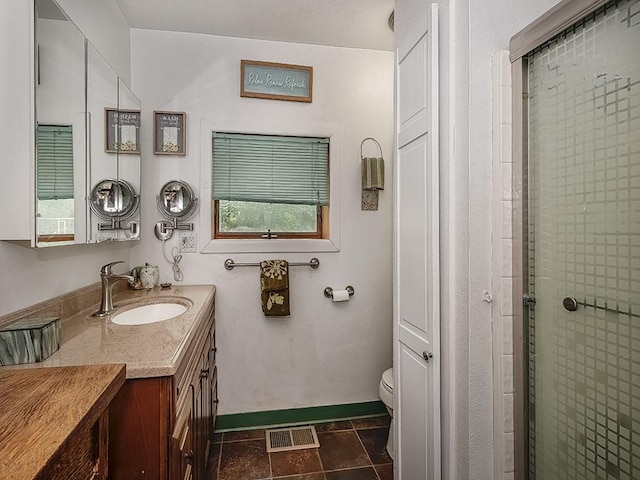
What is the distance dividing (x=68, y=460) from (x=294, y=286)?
1725 mm

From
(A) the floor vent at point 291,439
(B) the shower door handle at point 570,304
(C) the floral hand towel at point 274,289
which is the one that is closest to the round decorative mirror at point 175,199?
(C) the floral hand towel at point 274,289

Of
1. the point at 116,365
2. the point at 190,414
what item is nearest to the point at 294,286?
the point at 190,414

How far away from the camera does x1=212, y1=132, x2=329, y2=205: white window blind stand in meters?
2.19

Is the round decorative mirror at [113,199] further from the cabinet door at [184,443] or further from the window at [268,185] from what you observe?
the cabinet door at [184,443]

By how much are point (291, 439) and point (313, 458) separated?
223 millimetres

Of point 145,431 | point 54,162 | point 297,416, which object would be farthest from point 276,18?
point 297,416

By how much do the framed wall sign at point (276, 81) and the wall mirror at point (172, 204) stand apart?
715 millimetres

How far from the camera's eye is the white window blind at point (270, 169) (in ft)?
7.20

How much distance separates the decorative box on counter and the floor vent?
146cm

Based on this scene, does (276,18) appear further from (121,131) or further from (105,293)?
(105,293)

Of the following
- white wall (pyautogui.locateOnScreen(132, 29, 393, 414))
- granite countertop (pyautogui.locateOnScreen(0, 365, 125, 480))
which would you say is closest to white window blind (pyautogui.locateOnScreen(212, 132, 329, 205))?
white wall (pyautogui.locateOnScreen(132, 29, 393, 414))

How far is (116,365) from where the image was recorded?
86 centimetres

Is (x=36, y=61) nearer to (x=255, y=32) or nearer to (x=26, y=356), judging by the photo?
(x=26, y=356)

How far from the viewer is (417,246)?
1.35 metres
